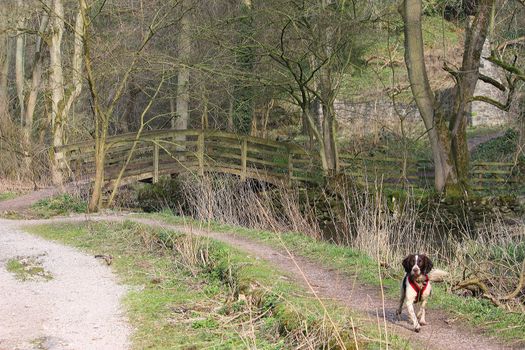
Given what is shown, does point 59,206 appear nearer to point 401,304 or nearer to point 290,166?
point 290,166

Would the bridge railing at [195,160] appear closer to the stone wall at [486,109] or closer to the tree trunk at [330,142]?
the tree trunk at [330,142]

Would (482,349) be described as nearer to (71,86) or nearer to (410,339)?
(410,339)

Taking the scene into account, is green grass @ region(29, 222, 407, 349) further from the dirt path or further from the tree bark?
the tree bark

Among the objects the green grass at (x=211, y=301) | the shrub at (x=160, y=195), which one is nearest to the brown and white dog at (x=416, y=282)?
the green grass at (x=211, y=301)

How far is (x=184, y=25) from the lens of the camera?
25.1 metres

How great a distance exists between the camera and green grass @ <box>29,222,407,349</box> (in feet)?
26.0

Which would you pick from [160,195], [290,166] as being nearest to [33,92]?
[160,195]

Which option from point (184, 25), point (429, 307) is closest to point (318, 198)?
point (184, 25)

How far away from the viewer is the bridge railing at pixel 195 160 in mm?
23938

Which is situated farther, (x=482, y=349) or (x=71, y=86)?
(x=71, y=86)

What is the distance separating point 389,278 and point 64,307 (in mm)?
4140

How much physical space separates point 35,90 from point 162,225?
47.1ft

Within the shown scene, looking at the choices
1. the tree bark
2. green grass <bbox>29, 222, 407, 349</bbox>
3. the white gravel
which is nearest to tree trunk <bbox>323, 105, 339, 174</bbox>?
green grass <bbox>29, 222, 407, 349</bbox>

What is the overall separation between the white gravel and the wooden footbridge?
1054cm
